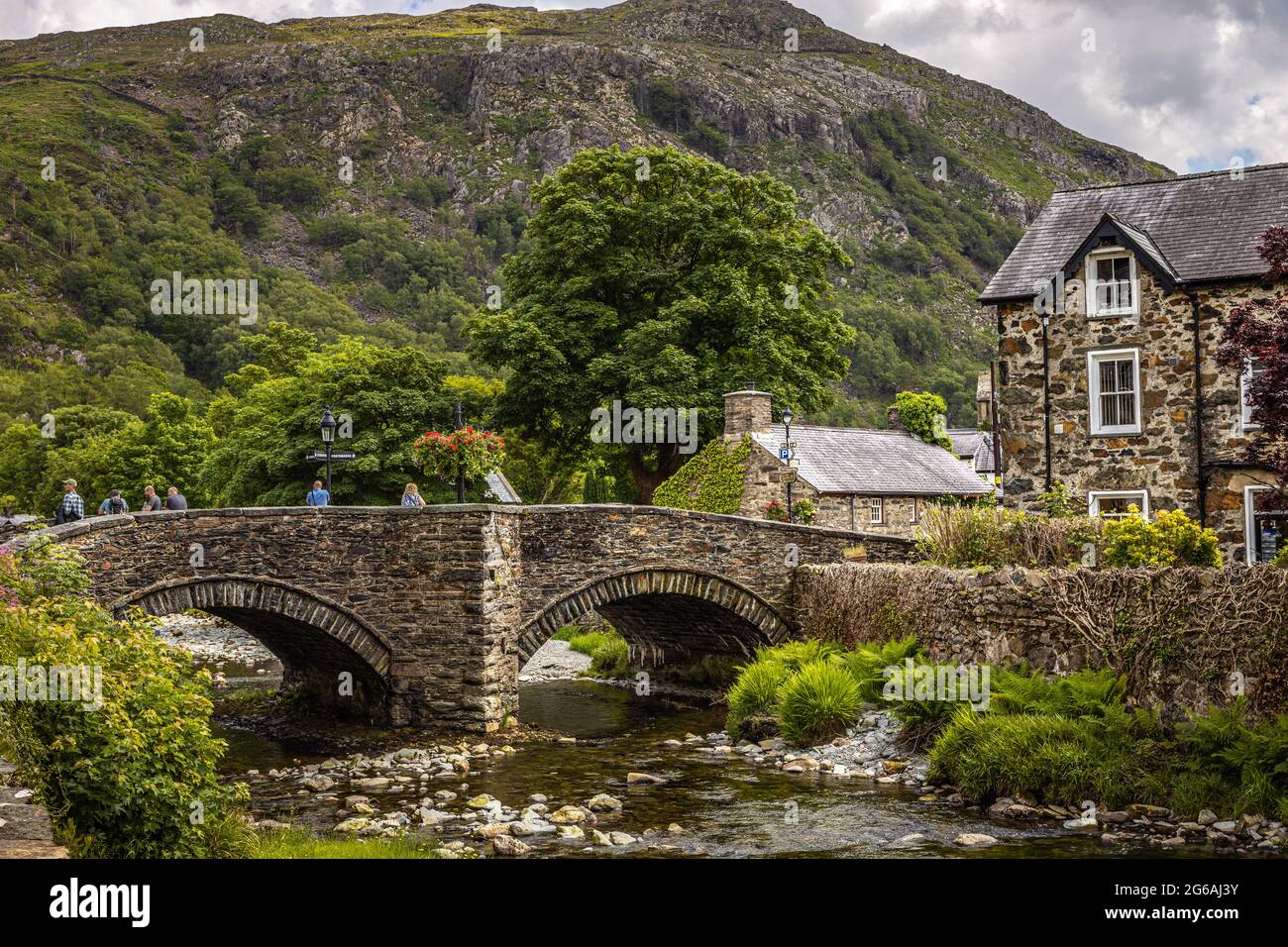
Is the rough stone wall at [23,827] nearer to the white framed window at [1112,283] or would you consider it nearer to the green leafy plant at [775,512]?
the white framed window at [1112,283]

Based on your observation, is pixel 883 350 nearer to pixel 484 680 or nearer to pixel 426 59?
pixel 426 59

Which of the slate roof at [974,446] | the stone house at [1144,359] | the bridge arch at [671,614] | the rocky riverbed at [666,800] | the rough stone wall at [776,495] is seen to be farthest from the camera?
the slate roof at [974,446]

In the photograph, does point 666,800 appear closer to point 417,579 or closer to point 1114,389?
point 417,579

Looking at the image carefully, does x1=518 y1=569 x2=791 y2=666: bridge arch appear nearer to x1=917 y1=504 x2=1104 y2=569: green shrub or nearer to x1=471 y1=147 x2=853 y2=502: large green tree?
x1=917 y1=504 x2=1104 y2=569: green shrub

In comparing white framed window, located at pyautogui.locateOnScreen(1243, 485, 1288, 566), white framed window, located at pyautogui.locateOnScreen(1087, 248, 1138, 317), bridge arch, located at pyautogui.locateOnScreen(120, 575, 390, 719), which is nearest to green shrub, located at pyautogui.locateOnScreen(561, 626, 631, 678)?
bridge arch, located at pyautogui.locateOnScreen(120, 575, 390, 719)

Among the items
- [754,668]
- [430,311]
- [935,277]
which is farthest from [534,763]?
[935,277]

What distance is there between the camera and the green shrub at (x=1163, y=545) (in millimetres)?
16125

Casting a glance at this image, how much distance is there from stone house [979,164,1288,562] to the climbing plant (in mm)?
8935

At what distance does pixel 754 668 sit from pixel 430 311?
337 ft

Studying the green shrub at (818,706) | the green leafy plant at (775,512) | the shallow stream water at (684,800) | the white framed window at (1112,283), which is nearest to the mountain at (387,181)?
the green leafy plant at (775,512)

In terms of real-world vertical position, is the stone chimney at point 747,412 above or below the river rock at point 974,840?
above

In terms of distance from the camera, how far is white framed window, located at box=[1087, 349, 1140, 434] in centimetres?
2394

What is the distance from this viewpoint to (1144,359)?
78.4 ft

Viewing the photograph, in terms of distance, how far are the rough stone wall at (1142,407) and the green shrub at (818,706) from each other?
793cm
